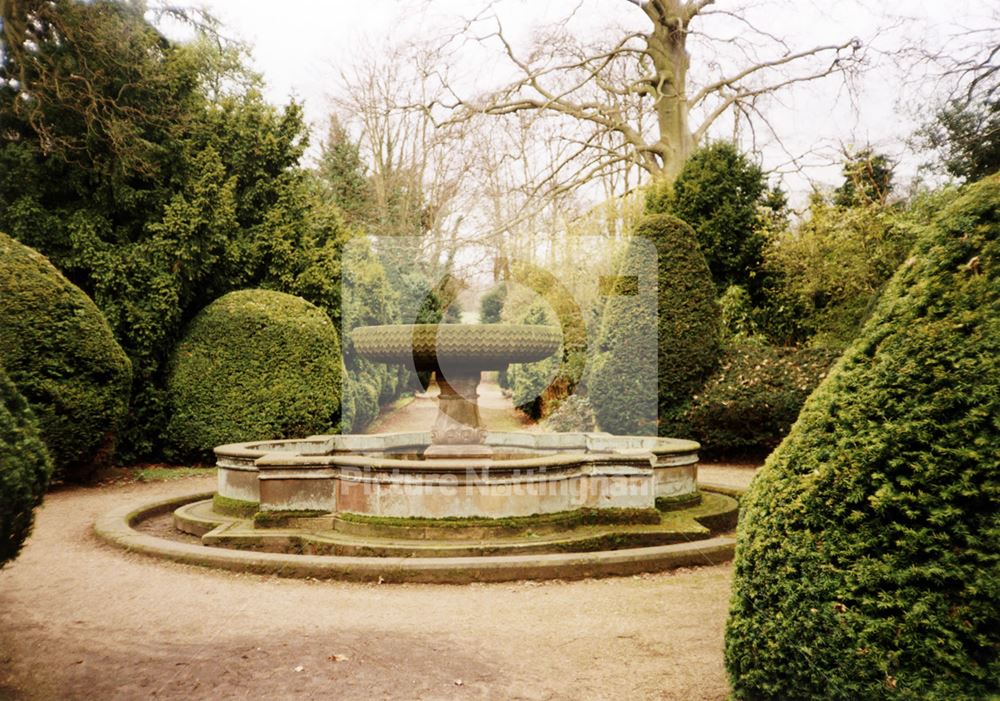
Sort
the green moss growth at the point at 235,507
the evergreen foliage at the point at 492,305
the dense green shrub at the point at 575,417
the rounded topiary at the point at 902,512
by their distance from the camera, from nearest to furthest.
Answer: the rounded topiary at the point at 902,512, the green moss growth at the point at 235,507, the dense green shrub at the point at 575,417, the evergreen foliage at the point at 492,305

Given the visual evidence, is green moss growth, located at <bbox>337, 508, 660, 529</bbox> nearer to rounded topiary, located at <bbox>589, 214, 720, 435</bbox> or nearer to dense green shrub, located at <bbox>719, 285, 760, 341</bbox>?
rounded topiary, located at <bbox>589, 214, 720, 435</bbox>

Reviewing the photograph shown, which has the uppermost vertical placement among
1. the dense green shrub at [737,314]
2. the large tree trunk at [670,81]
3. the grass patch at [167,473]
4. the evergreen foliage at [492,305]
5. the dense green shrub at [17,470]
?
the large tree trunk at [670,81]

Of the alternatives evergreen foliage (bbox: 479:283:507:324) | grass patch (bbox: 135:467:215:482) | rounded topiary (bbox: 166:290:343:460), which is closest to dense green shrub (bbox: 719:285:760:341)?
rounded topiary (bbox: 166:290:343:460)

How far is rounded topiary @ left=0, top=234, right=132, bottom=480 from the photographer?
9859 mm

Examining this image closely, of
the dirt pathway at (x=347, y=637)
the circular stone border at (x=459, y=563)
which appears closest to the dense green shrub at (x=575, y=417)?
the circular stone border at (x=459, y=563)

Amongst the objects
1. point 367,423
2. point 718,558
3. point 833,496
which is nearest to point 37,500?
point 833,496

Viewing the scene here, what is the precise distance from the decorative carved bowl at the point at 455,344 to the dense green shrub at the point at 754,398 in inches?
239

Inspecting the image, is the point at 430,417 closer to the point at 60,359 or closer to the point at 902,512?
the point at 60,359

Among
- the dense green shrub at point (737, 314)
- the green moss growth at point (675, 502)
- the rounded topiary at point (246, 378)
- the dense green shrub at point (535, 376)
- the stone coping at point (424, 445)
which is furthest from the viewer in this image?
the dense green shrub at point (535, 376)

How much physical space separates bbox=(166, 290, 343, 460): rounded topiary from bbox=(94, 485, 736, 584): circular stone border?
6600 millimetres

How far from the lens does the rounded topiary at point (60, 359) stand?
986cm

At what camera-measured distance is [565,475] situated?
6.51 metres

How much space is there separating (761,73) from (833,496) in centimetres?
1781

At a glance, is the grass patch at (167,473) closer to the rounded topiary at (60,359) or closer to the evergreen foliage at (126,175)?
the evergreen foliage at (126,175)
